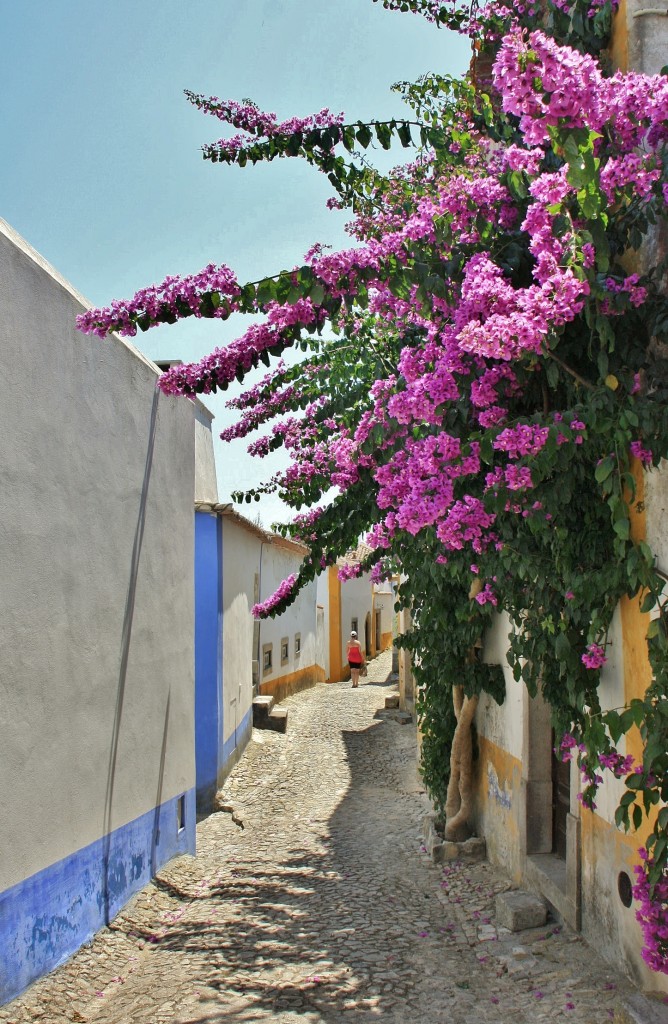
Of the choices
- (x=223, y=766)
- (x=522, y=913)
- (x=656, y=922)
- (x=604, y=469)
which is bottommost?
(x=223, y=766)

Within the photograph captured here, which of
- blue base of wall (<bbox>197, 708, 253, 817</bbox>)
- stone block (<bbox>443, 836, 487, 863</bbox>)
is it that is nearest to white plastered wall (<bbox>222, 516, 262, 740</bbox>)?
blue base of wall (<bbox>197, 708, 253, 817</bbox>)

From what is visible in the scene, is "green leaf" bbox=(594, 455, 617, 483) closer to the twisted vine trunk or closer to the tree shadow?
the tree shadow

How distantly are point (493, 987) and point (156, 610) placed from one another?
369 cm

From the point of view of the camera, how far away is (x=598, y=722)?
3406mm

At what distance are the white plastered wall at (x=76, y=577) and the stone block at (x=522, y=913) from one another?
8.89ft

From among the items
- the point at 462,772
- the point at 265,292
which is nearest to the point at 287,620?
the point at 462,772

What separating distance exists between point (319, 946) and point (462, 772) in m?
2.43

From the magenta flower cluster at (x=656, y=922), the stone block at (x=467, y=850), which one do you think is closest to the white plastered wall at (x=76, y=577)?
the stone block at (x=467, y=850)

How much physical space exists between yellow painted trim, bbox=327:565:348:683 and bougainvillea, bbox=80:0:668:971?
23355mm

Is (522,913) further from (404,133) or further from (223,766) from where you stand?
(223,766)

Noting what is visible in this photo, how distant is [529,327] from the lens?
9.61 ft

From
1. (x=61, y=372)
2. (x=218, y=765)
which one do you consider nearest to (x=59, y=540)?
(x=61, y=372)

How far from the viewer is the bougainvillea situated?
9.92 ft

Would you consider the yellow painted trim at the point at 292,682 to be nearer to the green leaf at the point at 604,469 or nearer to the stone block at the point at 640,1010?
the stone block at the point at 640,1010
